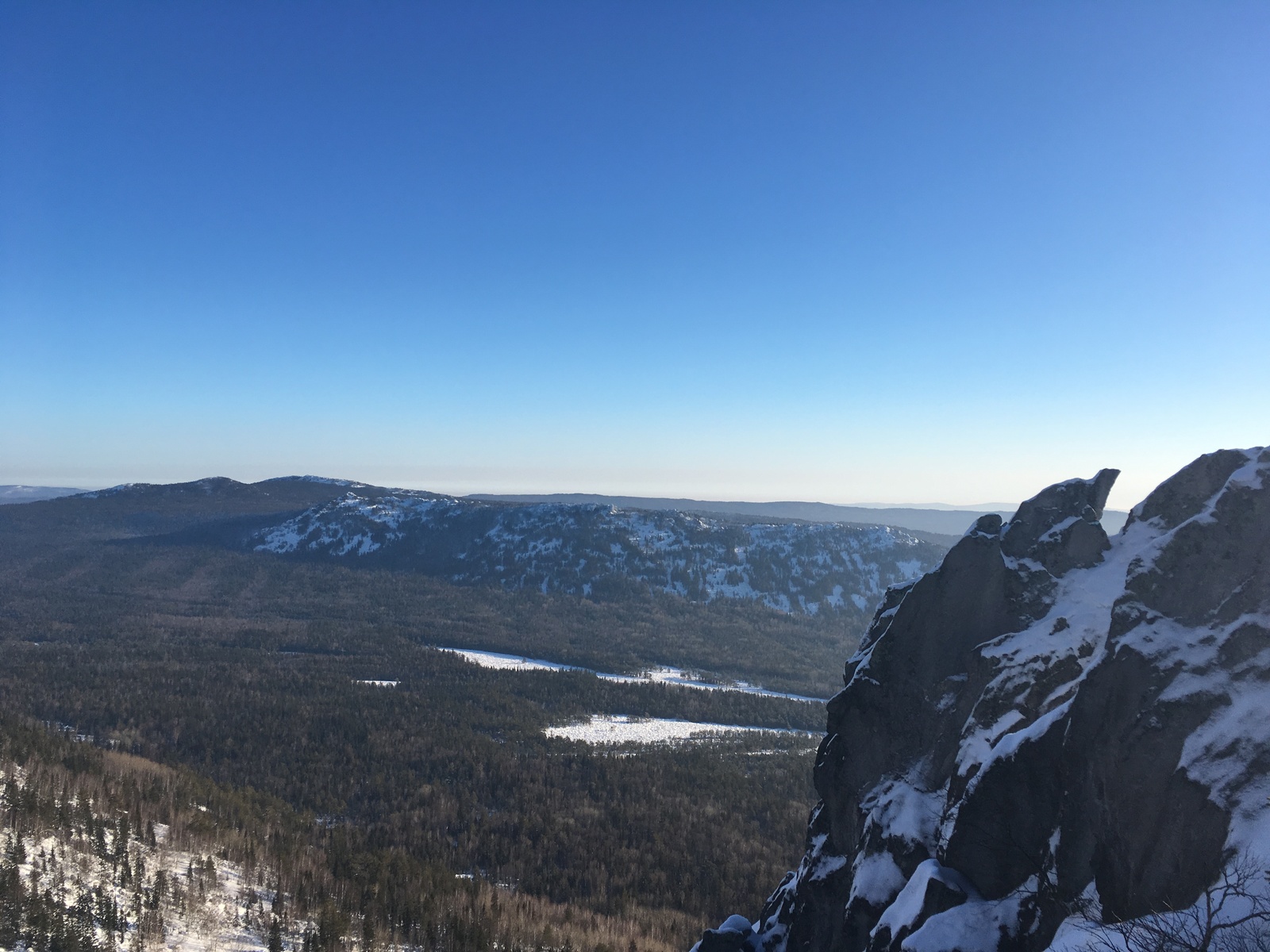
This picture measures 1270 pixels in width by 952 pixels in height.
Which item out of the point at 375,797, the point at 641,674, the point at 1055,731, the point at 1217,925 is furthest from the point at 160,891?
the point at 641,674

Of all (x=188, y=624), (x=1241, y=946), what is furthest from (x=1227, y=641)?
(x=188, y=624)

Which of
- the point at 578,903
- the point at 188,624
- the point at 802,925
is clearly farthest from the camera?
the point at 188,624

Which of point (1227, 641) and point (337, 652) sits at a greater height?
point (1227, 641)

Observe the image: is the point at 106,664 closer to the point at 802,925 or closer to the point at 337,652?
the point at 337,652

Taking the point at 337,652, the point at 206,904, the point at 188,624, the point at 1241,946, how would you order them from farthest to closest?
the point at 188,624 < the point at 337,652 < the point at 206,904 < the point at 1241,946

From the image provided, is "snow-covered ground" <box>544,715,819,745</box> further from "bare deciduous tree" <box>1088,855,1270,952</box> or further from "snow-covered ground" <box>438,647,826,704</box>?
"bare deciduous tree" <box>1088,855,1270,952</box>

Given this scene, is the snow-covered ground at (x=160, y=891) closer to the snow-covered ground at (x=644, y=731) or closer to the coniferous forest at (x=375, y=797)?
the coniferous forest at (x=375, y=797)

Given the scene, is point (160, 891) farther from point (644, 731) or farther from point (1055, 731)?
point (644, 731)
